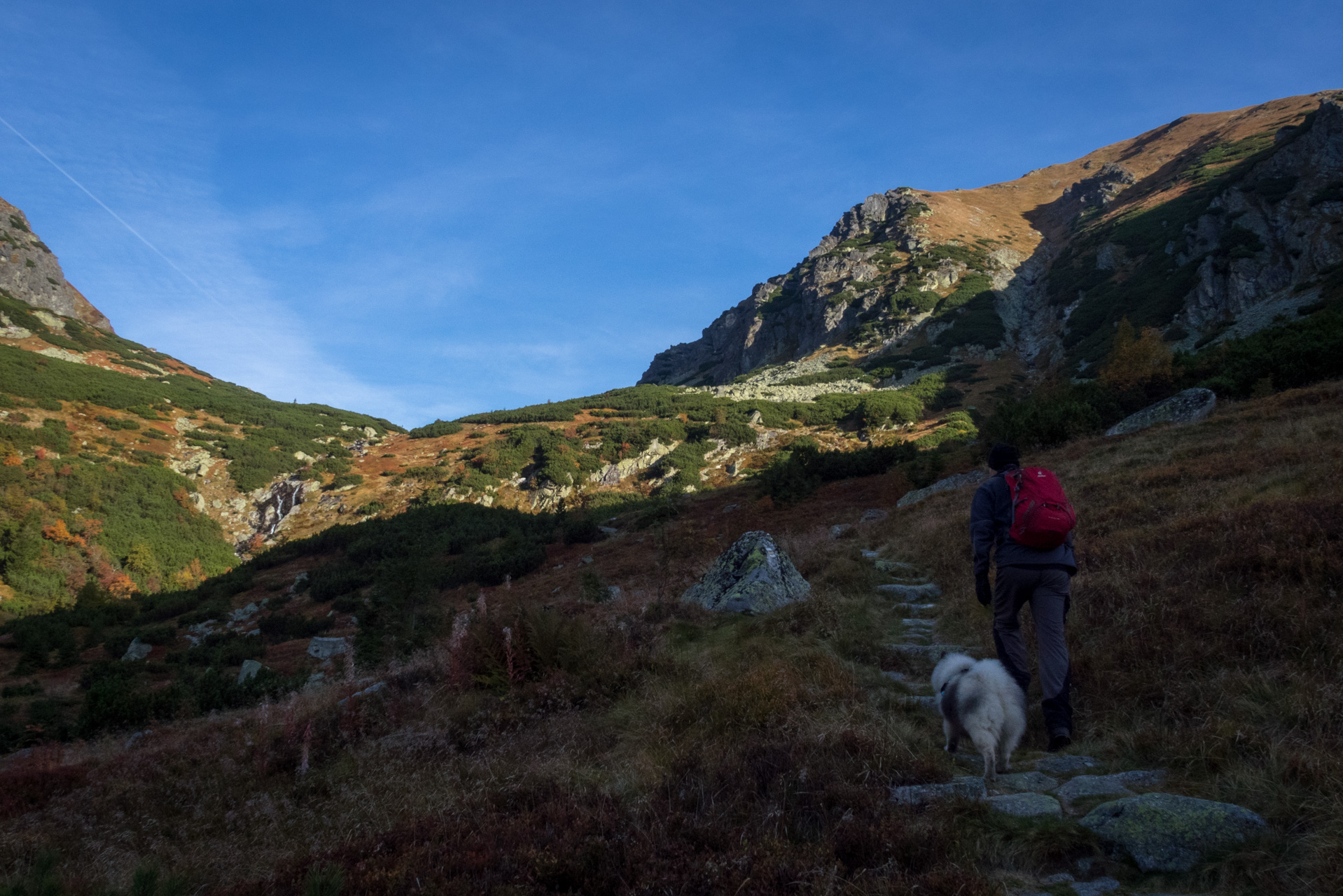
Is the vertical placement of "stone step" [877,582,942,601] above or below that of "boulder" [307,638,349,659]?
above

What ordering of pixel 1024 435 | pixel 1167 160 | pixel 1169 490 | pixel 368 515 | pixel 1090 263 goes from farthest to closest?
pixel 1167 160
pixel 1090 263
pixel 368 515
pixel 1024 435
pixel 1169 490

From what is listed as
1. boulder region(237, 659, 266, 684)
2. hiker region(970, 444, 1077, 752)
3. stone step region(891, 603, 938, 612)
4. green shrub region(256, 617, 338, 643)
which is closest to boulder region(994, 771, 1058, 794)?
hiker region(970, 444, 1077, 752)

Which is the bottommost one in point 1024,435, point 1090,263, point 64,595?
point 64,595

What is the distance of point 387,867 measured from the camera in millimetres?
2797

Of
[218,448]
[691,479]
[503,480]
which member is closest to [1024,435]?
[691,479]

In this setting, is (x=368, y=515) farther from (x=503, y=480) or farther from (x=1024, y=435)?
(x=1024, y=435)

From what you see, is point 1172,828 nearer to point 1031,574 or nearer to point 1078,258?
point 1031,574

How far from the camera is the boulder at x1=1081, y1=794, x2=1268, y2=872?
2.55 metres

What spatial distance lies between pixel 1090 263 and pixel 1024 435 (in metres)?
57.7

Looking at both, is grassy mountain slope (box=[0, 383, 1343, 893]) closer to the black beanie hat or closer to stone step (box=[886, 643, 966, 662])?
stone step (box=[886, 643, 966, 662])

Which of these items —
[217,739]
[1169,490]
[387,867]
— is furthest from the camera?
[1169,490]

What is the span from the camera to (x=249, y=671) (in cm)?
1515

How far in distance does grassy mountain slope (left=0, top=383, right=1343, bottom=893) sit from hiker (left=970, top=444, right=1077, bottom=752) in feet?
1.16

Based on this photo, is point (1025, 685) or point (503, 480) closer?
point (1025, 685)
